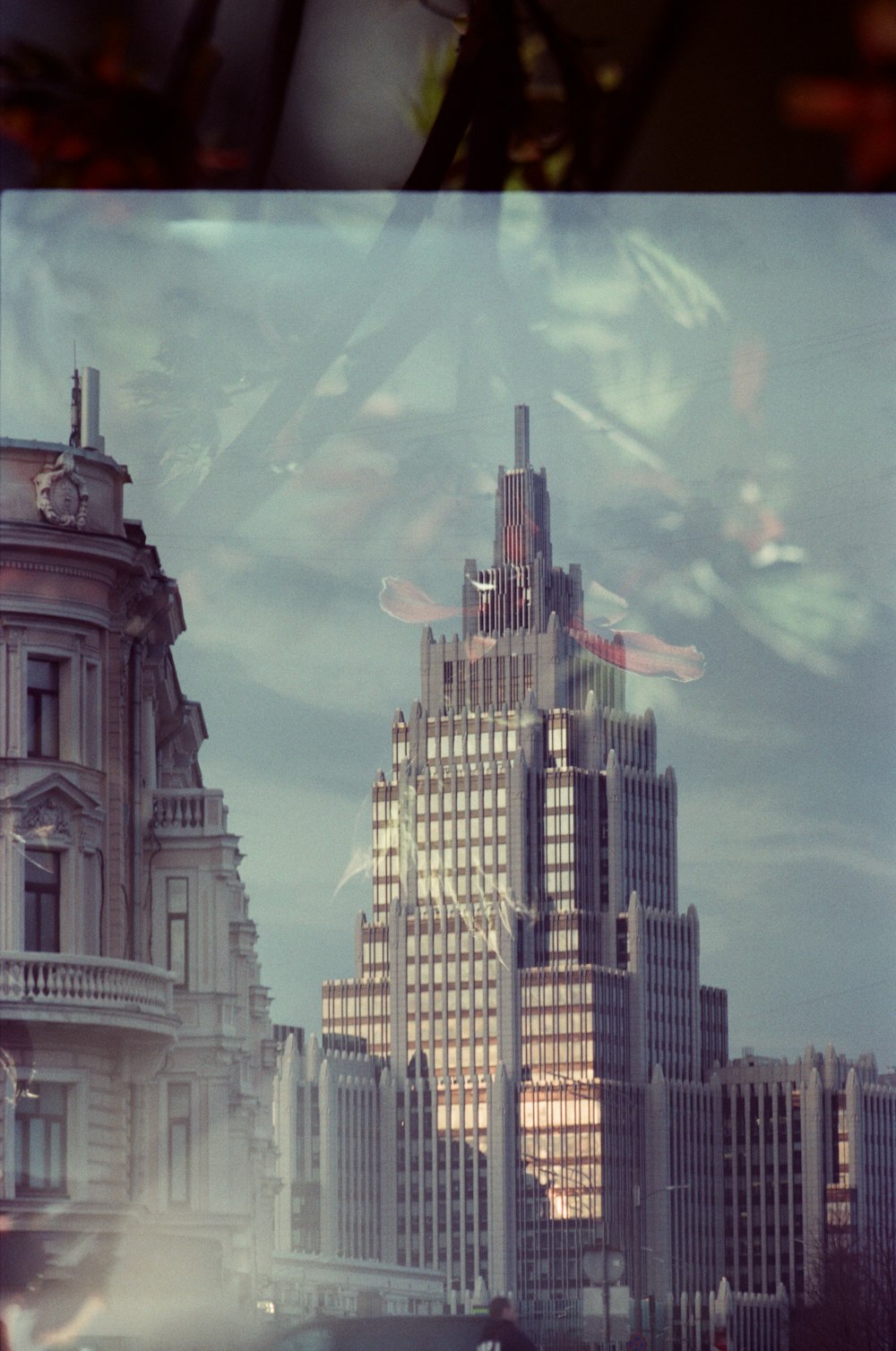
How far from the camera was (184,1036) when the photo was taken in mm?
7887

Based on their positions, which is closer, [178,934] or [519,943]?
[178,934]

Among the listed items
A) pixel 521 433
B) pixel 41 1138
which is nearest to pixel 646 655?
pixel 521 433

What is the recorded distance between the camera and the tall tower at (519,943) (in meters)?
8.11

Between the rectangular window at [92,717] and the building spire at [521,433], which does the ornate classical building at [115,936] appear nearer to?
the rectangular window at [92,717]

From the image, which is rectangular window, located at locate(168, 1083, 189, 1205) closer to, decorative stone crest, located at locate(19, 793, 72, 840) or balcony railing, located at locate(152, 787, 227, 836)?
balcony railing, located at locate(152, 787, 227, 836)

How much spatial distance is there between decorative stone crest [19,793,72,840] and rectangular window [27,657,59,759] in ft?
0.76

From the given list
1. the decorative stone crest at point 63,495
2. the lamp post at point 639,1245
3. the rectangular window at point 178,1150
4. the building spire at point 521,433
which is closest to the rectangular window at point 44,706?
the decorative stone crest at point 63,495

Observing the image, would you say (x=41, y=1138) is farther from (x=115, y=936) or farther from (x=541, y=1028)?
(x=541, y=1028)

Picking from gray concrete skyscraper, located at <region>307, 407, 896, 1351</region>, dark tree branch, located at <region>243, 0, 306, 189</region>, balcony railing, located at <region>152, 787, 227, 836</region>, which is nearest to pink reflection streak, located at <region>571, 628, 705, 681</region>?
gray concrete skyscraper, located at <region>307, 407, 896, 1351</region>

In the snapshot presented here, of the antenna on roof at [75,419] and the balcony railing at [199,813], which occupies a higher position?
the antenna on roof at [75,419]

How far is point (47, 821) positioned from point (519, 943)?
7.85ft

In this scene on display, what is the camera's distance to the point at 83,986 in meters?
7.71

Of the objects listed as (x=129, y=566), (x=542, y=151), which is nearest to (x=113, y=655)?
(x=129, y=566)

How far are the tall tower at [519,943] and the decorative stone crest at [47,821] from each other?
131cm
